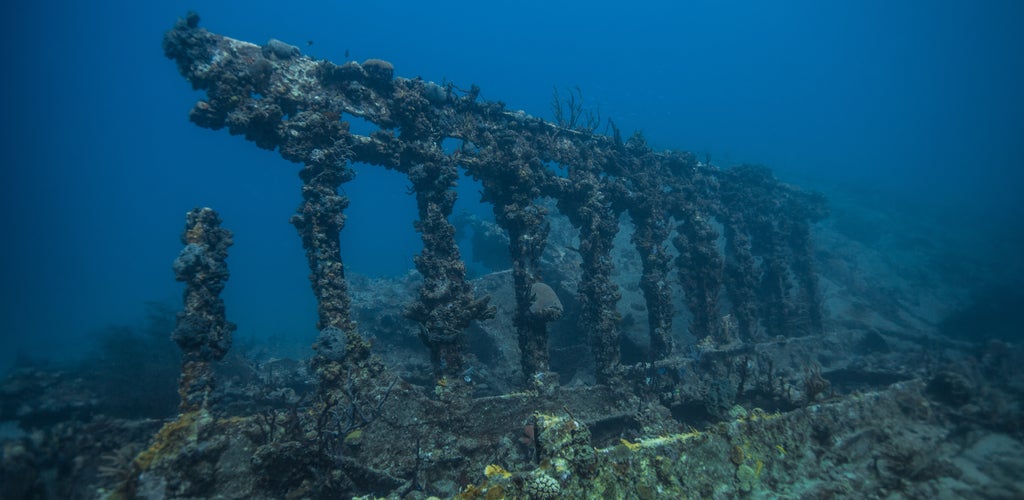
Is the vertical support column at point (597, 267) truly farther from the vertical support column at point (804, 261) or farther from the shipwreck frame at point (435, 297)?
Result: the vertical support column at point (804, 261)

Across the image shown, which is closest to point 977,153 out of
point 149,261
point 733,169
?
point 733,169

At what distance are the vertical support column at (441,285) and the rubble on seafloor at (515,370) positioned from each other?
0.05 m

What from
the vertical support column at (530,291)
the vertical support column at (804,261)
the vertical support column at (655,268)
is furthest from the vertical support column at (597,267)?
the vertical support column at (804,261)

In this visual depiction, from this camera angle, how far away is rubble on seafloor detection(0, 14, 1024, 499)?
5559mm

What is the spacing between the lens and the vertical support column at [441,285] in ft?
32.3

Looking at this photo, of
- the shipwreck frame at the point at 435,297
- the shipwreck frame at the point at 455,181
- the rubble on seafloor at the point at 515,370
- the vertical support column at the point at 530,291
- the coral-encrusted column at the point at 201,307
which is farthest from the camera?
the vertical support column at the point at 530,291

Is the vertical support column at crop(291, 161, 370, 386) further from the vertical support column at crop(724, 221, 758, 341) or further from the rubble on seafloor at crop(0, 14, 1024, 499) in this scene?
the vertical support column at crop(724, 221, 758, 341)

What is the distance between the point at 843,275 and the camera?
27547 millimetres

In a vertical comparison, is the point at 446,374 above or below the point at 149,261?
below

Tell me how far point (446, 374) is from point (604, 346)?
15.6 feet

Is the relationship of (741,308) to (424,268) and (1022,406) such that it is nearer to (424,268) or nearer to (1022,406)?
(1022,406)

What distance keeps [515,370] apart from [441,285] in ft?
19.8

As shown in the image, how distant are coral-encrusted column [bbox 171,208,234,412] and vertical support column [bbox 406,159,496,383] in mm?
3928

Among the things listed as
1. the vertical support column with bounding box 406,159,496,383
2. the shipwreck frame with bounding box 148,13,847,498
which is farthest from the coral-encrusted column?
the vertical support column with bounding box 406,159,496,383
